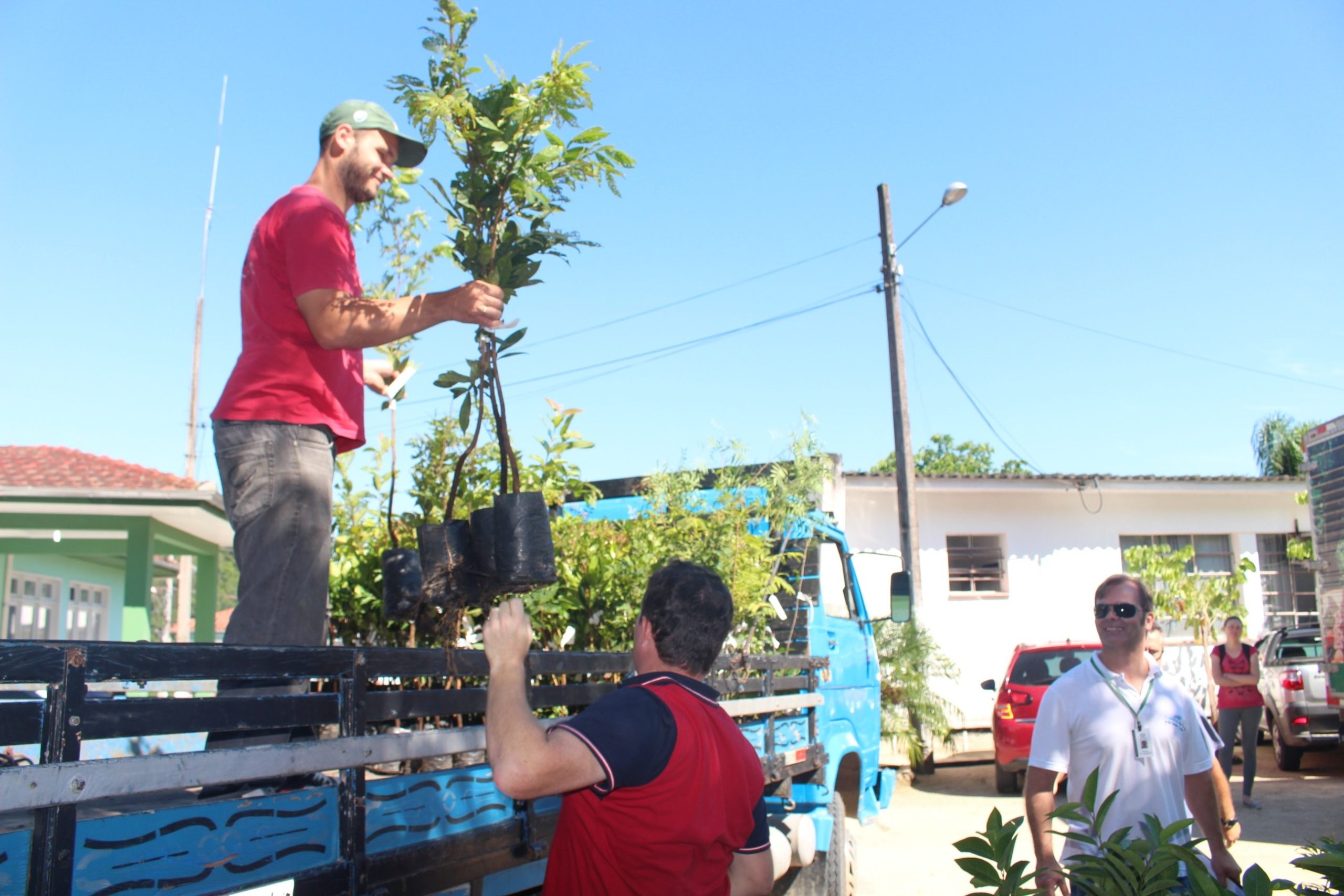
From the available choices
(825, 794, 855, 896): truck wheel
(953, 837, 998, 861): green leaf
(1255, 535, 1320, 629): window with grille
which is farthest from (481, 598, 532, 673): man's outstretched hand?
(1255, 535, 1320, 629): window with grille

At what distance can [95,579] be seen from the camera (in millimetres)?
18953

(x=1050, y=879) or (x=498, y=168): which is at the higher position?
(x=498, y=168)

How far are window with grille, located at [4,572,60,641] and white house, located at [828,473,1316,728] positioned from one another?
1240 cm

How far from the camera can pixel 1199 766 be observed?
3.54m

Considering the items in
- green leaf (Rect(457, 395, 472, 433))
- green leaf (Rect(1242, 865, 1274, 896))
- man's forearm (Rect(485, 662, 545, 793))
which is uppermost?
green leaf (Rect(457, 395, 472, 433))

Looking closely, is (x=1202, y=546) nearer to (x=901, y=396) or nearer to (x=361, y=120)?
(x=901, y=396)

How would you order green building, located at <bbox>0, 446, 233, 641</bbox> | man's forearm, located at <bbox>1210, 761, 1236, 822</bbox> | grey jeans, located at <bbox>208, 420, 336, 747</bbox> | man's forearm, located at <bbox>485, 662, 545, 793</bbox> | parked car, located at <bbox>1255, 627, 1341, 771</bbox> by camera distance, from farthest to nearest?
parked car, located at <bbox>1255, 627, 1341, 771</bbox>
green building, located at <bbox>0, 446, 233, 641</bbox>
man's forearm, located at <bbox>1210, 761, 1236, 822</bbox>
grey jeans, located at <bbox>208, 420, 336, 747</bbox>
man's forearm, located at <bbox>485, 662, 545, 793</bbox>

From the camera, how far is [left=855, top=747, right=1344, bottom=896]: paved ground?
25.3ft

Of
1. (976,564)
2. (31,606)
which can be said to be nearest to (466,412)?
(976,564)

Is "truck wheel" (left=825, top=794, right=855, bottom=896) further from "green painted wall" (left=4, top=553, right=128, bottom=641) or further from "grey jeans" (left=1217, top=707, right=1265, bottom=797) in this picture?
"green painted wall" (left=4, top=553, right=128, bottom=641)

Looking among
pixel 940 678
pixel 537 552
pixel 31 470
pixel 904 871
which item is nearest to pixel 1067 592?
pixel 940 678

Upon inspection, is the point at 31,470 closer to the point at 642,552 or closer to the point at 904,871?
the point at 642,552

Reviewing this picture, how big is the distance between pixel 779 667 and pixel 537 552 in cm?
263

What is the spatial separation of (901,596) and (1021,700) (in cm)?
526
